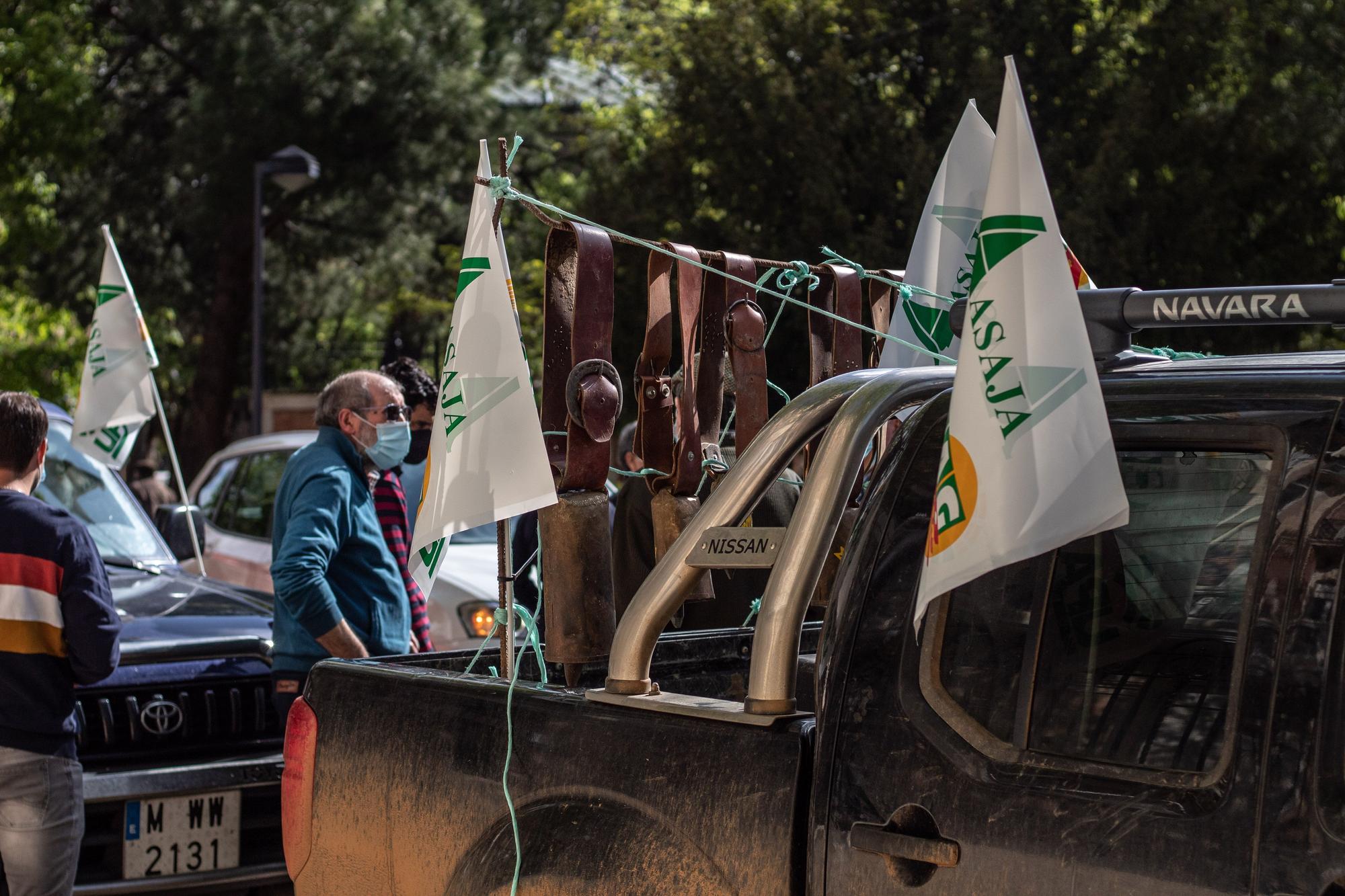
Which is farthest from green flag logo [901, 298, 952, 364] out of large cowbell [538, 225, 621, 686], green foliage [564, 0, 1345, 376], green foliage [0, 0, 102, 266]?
green foliage [0, 0, 102, 266]

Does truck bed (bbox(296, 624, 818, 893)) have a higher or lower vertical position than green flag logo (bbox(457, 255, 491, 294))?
lower

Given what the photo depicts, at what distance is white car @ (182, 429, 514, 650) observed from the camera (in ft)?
24.7

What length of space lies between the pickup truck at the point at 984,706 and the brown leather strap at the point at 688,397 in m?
Answer: 0.61

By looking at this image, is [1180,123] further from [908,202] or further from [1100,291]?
[1100,291]

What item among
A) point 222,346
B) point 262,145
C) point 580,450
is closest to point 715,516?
point 580,450

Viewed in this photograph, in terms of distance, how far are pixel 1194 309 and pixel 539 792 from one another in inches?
51.9

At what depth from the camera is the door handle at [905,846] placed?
1994 millimetres

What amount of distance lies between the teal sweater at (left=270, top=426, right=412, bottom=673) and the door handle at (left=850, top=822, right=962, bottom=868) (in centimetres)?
290

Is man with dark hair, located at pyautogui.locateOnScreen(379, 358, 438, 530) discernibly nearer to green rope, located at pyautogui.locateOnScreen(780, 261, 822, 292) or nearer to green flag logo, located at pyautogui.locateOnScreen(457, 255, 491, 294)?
green rope, located at pyautogui.locateOnScreen(780, 261, 822, 292)

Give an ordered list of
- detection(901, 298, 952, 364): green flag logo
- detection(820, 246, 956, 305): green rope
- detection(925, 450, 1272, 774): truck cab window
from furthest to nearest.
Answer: detection(901, 298, 952, 364): green flag logo
detection(820, 246, 956, 305): green rope
detection(925, 450, 1272, 774): truck cab window

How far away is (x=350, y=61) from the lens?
66.1 feet

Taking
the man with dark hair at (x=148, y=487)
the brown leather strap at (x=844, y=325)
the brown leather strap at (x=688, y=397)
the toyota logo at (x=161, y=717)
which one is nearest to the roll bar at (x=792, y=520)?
the brown leather strap at (x=688, y=397)

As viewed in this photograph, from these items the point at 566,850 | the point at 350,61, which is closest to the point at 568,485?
the point at 566,850

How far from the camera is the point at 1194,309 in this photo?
7.18 ft
